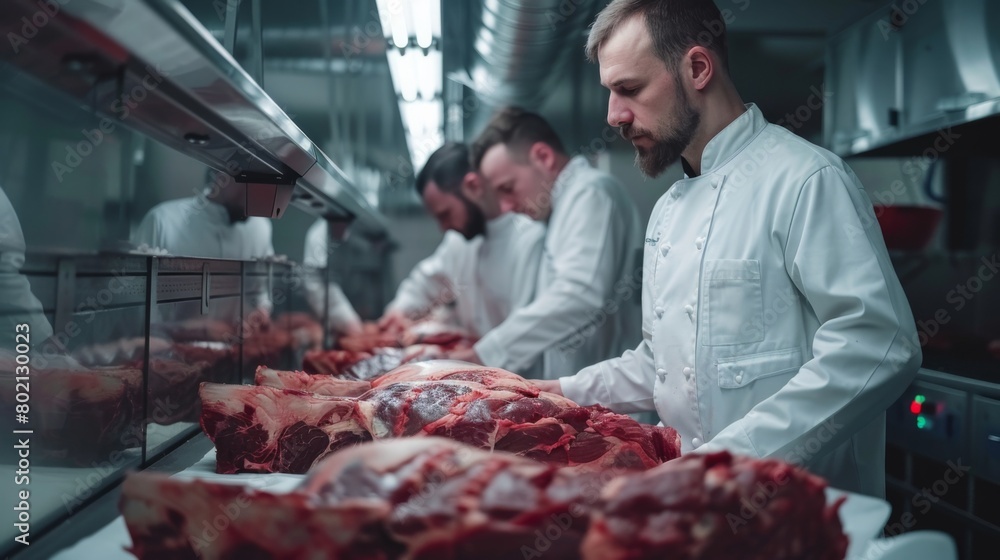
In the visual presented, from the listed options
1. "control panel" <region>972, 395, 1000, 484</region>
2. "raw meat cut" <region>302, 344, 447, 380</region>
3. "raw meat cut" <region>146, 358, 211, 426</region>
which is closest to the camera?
"raw meat cut" <region>146, 358, 211, 426</region>

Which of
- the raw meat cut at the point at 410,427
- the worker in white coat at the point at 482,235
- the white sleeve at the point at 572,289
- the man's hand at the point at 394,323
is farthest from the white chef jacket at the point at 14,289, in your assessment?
the man's hand at the point at 394,323

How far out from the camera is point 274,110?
118 centimetres

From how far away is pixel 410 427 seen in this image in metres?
1.25

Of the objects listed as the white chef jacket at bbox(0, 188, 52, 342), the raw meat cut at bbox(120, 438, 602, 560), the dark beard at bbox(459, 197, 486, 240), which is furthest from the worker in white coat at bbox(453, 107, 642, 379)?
the raw meat cut at bbox(120, 438, 602, 560)

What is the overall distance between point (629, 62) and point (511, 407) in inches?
32.5

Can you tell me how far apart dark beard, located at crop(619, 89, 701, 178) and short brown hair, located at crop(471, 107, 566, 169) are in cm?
149

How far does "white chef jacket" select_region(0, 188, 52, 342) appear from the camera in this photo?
1.00 metres

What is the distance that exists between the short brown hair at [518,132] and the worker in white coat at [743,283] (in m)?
1.40

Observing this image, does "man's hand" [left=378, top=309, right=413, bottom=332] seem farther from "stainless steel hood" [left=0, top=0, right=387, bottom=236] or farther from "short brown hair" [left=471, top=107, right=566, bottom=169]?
"stainless steel hood" [left=0, top=0, right=387, bottom=236]

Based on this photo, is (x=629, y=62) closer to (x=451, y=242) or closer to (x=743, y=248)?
(x=743, y=248)

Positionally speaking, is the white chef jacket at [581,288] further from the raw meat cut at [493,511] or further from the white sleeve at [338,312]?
the raw meat cut at [493,511]

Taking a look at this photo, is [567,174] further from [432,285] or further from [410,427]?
[432,285]

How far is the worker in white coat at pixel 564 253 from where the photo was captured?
2736mm

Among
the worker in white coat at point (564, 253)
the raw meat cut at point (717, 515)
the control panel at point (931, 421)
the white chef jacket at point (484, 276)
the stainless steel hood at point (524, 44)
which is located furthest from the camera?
the white chef jacket at point (484, 276)
